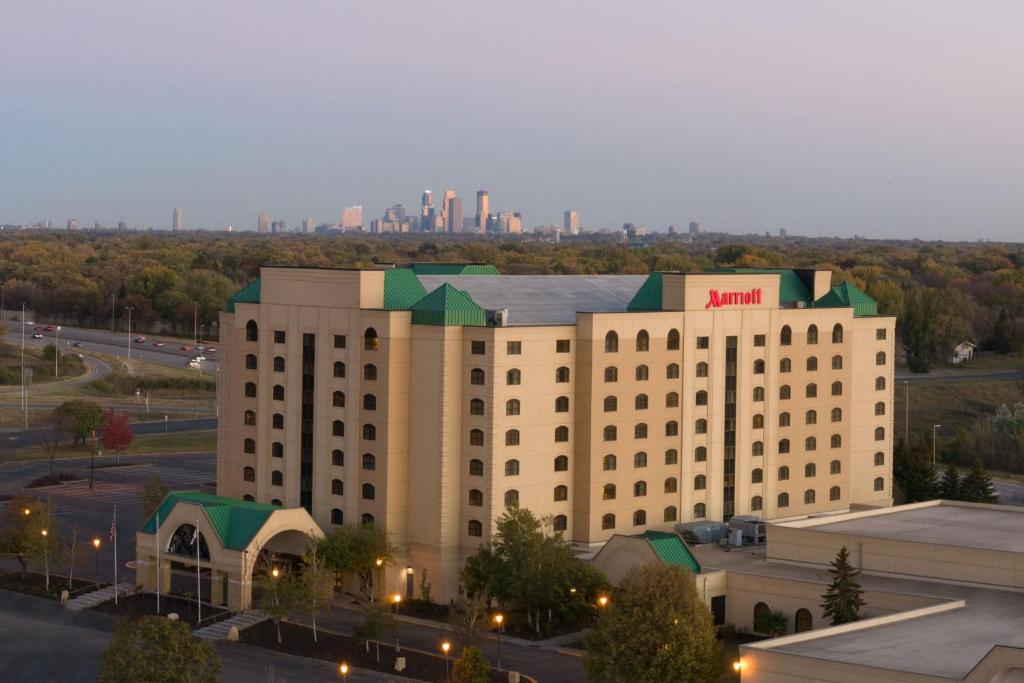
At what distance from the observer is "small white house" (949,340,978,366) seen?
167m

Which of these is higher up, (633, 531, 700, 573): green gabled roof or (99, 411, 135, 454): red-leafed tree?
(99, 411, 135, 454): red-leafed tree

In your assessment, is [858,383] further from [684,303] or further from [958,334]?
[958,334]

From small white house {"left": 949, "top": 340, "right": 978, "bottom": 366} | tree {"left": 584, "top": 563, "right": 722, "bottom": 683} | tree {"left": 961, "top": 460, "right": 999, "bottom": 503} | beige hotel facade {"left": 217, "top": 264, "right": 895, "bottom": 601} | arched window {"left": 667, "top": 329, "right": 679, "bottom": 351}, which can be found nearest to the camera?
tree {"left": 584, "top": 563, "right": 722, "bottom": 683}

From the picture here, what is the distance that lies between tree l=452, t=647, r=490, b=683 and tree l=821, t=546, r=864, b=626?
14.1m

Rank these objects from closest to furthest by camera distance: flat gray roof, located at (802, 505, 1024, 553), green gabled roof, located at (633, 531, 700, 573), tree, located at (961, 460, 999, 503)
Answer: green gabled roof, located at (633, 531, 700, 573), flat gray roof, located at (802, 505, 1024, 553), tree, located at (961, 460, 999, 503)

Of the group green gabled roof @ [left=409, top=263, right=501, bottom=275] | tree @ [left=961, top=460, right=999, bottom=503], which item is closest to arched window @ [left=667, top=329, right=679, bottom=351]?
green gabled roof @ [left=409, top=263, right=501, bottom=275]

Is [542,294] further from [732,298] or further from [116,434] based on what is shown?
[116,434]

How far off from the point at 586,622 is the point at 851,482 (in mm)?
25111

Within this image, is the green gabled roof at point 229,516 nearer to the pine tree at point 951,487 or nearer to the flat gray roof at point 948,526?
the flat gray roof at point 948,526

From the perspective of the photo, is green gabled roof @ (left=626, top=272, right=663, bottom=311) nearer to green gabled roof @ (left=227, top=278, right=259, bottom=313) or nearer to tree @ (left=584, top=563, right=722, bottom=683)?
green gabled roof @ (left=227, top=278, right=259, bottom=313)

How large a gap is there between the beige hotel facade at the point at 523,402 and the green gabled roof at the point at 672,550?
7049mm

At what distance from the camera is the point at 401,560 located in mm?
70875

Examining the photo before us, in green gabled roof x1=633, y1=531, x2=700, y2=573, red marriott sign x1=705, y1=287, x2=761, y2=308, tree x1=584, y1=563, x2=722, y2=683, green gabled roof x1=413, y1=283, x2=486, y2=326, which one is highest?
red marriott sign x1=705, y1=287, x2=761, y2=308

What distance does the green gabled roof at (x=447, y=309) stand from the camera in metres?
70.0
